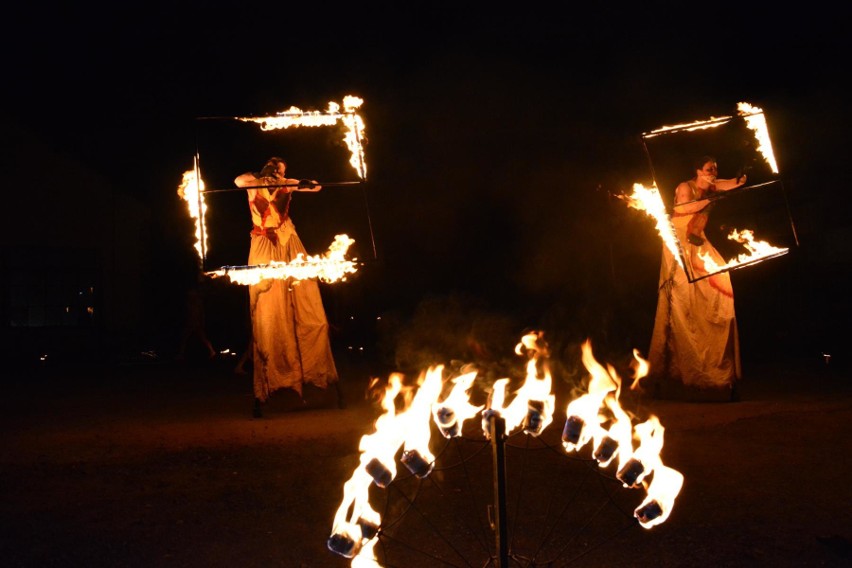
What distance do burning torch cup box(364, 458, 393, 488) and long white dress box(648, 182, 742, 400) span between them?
245 inches

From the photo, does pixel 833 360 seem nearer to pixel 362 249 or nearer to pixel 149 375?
pixel 362 249

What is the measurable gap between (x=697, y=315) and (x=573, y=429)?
6.06 metres

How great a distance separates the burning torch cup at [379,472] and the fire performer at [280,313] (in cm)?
557

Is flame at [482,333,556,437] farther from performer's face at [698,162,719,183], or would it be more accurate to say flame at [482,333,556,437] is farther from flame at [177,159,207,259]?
performer's face at [698,162,719,183]

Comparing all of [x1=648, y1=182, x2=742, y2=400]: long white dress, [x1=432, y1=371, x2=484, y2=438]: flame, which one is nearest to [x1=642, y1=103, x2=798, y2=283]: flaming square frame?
[x1=648, y1=182, x2=742, y2=400]: long white dress

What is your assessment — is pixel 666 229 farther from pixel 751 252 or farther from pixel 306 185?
pixel 306 185

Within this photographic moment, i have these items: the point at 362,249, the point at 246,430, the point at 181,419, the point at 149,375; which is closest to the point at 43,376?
the point at 149,375

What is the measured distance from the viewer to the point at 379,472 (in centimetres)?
320

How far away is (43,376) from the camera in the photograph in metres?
14.6

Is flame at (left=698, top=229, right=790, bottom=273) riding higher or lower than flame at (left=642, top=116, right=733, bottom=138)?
lower

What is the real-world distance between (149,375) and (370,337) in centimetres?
592

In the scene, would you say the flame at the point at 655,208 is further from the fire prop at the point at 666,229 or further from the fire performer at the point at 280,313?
the fire performer at the point at 280,313

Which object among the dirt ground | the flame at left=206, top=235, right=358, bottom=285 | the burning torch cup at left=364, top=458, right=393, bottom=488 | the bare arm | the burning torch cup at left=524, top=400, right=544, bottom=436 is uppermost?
the bare arm

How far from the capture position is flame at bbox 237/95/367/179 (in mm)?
7516
